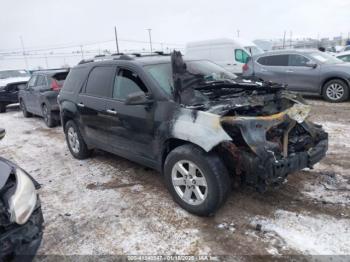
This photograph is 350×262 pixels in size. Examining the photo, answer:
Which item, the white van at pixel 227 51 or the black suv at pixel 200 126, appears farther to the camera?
the white van at pixel 227 51

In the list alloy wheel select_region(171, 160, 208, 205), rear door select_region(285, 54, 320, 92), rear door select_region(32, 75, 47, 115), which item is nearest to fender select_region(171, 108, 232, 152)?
alloy wheel select_region(171, 160, 208, 205)

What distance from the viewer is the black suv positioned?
9.85 feet

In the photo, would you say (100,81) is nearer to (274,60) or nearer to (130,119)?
(130,119)

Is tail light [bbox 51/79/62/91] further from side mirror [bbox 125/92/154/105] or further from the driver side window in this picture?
side mirror [bbox 125/92/154/105]

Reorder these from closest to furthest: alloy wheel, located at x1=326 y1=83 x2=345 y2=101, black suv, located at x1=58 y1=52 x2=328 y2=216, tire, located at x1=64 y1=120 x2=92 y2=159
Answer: black suv, located at x1=58 y1=52 x2=328 y2=216 → tire, located at x1=64 y1=120 x2=92 y2=159 → alloy wheel, located at x1=326 y1=83 x2=345 y2=101

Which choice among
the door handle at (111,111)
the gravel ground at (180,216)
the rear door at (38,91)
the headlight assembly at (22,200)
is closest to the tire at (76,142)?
the gravel ground at (180,216)

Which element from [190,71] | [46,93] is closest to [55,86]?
[46,93]

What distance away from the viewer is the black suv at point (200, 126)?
300 cm

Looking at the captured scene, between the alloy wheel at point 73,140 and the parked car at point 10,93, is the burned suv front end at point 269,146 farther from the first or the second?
the parked car at point 10,93

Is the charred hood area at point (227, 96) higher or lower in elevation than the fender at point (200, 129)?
higher

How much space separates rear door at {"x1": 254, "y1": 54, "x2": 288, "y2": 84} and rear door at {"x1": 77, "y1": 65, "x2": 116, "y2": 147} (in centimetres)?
702

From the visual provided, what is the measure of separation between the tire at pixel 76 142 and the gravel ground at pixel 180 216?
463mm

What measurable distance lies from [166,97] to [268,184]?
1489 millimetres

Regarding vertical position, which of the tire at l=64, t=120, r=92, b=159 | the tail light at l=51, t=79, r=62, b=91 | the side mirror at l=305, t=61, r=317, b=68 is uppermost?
the side mirror at l=305, t=61, r=317, b=68
